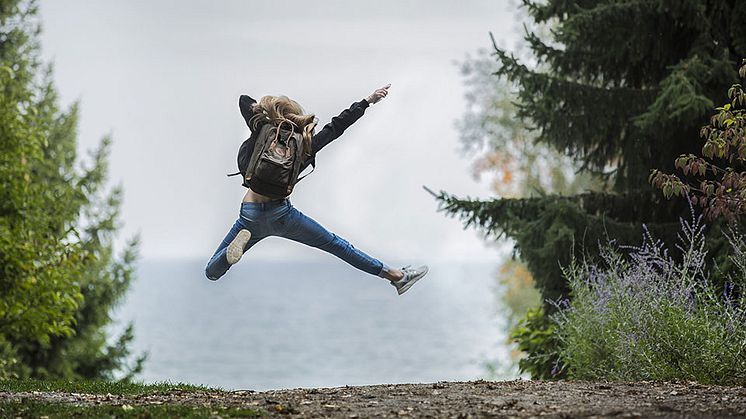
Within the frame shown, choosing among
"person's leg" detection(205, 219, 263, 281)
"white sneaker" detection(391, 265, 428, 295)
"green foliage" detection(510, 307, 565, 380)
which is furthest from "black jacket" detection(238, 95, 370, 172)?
"green foliage" detection(510, 307, 565, 380)

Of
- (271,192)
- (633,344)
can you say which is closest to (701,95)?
(633,344)

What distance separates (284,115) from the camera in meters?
6.99

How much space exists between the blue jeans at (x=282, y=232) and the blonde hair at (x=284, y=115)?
19.2 inches

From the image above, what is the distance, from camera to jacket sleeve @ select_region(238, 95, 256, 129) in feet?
23.6

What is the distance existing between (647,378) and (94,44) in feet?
180

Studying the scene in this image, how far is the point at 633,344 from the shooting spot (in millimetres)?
7965

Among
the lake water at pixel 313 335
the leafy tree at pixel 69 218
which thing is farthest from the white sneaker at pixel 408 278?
the lake water at pixel 313 335

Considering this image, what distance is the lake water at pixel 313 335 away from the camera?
4312 centimetres

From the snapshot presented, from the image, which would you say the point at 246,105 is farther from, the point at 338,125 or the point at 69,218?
the point at 69,218

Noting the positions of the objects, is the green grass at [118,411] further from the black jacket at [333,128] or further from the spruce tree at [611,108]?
the spruce tree at [611,108]

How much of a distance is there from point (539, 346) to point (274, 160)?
4.95 m

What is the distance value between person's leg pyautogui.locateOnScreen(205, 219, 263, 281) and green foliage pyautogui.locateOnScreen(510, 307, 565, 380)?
414cm

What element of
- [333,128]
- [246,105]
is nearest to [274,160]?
[333,128]

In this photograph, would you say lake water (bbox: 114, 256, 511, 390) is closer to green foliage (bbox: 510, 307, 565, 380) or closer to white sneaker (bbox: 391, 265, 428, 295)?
A: green foliage (bbox: 510, 307, 565, 380)
